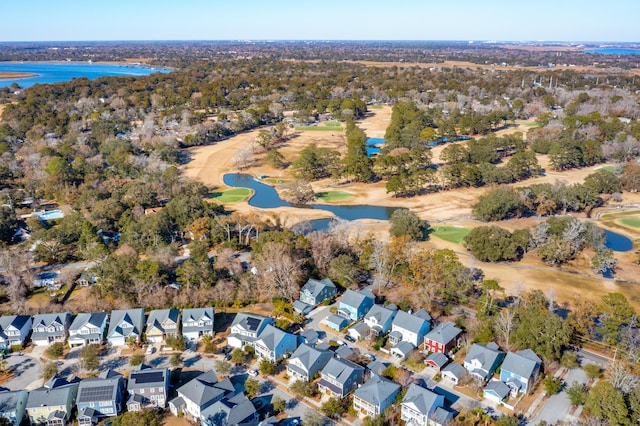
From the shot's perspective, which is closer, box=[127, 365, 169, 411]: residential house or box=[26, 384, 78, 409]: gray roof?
box=[26, 384, 78, 409]: gray roof

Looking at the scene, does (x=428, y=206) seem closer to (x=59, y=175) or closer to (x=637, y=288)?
(x=637, y=288)

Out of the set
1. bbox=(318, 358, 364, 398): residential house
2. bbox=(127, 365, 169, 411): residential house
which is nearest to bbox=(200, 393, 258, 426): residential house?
bbox=(127, 365, 169, 411): residential house

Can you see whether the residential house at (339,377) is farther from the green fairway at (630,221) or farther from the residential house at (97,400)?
the green fairway at (630,221)

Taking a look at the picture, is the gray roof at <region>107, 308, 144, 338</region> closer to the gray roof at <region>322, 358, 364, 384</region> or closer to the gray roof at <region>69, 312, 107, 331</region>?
the gray roof at <region>69, 312, 107, 331</region>

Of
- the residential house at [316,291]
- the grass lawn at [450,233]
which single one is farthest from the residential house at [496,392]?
the grass lawn at [450,233]

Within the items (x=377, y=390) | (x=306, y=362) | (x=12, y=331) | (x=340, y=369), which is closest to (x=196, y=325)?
(x=306, y=362)

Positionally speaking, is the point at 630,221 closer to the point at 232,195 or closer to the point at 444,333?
the point at 444,333

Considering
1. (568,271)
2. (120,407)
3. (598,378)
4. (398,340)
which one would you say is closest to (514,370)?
(598,378)
